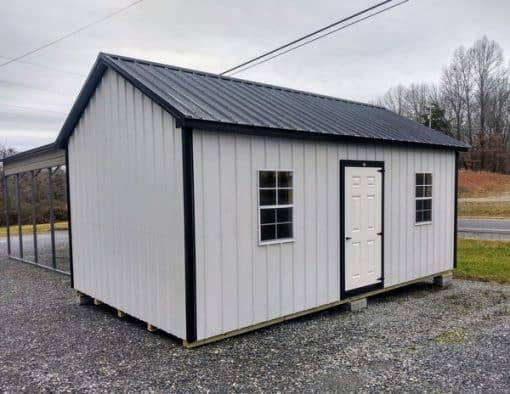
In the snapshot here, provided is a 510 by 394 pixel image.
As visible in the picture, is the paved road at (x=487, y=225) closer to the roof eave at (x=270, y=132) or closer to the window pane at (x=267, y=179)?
the roof eave at (x=270, y=132)

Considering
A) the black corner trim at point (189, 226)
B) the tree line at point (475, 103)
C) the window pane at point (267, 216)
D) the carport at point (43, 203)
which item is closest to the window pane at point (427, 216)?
the window pane at point (267, 216)

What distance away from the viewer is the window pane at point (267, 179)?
4.80 metres

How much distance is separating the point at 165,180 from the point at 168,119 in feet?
2.17

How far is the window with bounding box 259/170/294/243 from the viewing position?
4.82 metres

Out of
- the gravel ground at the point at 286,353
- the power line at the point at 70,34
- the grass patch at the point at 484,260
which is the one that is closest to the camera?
the gravel ground at the point at 286,353

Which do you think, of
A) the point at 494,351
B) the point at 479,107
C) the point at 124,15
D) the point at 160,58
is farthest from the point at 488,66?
the point at 494,351

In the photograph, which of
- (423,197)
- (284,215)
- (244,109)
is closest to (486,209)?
(423,197)

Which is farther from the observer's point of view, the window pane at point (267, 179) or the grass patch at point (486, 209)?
the grass patch at point (486, 209)

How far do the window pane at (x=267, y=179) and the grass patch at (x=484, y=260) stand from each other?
5.19 meters

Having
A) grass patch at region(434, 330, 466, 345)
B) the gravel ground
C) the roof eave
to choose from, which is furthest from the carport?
grass patch at region(434, 330, 466, 345)

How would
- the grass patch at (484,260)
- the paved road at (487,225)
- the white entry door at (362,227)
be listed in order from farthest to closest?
the paved road at (487,225), the grass patch at (484,260), the white entry door at (362,227)

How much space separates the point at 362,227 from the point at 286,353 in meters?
2.42

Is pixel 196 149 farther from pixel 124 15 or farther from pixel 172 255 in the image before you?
pixel 124 15

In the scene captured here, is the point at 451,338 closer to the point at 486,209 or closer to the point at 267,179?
the point at 267,179
